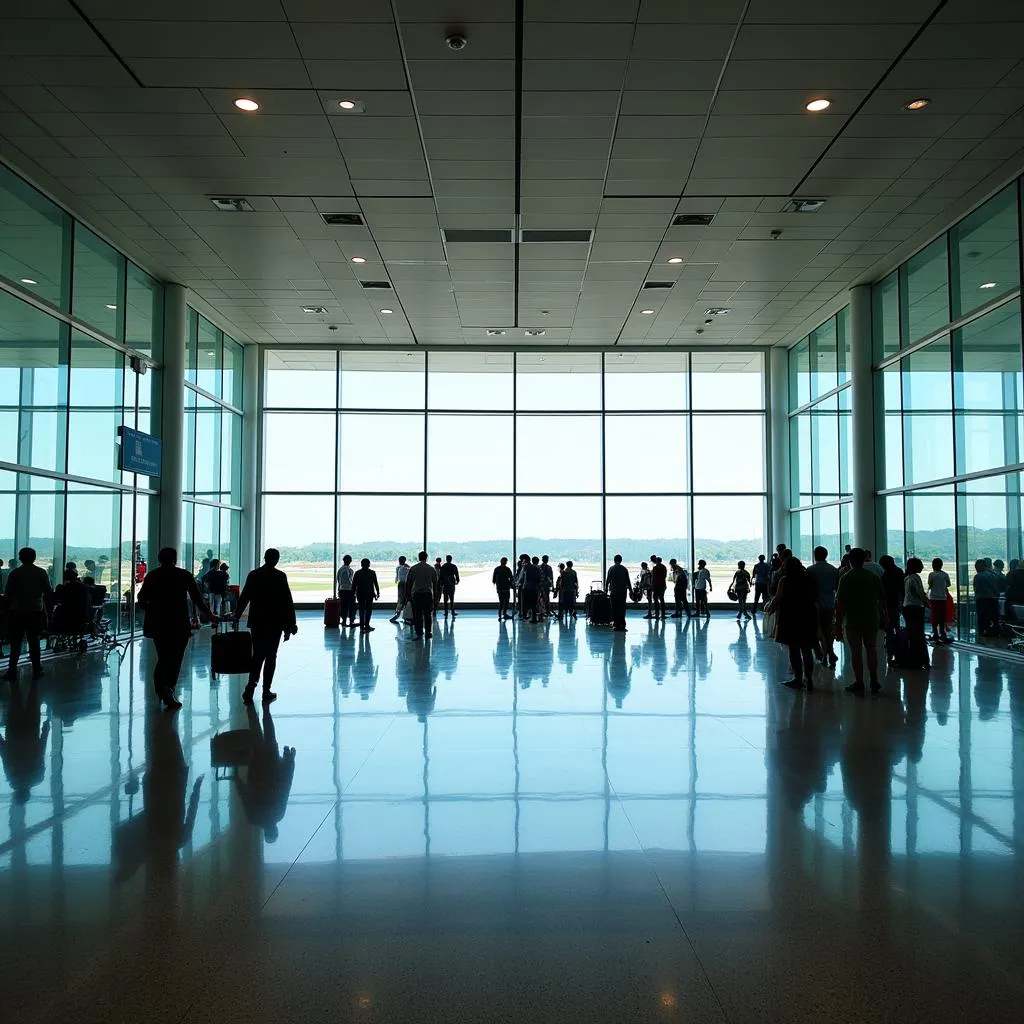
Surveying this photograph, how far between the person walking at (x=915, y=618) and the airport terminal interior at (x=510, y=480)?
324mm

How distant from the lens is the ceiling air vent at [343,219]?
13320mm

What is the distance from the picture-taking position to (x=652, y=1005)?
2.74 m

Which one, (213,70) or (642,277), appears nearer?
(213,70)

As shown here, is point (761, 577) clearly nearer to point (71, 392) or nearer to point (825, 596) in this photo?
point (825, 596)

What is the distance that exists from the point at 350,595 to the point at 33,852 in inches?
544

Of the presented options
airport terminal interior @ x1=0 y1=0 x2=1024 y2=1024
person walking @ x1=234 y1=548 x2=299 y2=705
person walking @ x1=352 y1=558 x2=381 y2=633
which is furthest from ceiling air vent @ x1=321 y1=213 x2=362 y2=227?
person walking @ x1=234 y1=548 x2=299 y2=705

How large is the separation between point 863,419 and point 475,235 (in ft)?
28.2

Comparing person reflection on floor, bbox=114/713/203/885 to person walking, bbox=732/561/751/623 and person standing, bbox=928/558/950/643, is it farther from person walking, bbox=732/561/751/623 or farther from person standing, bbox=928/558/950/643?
person walking, bbox=732/561/751/623

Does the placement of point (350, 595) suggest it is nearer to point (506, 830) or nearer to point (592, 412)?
point (592, 412)

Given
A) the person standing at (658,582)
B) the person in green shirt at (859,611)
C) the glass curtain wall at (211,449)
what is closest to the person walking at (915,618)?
the person in green shirt at (859,611)

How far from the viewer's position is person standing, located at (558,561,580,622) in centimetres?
2067

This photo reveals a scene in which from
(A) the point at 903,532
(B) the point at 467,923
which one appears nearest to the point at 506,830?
(B) the point at 467,923

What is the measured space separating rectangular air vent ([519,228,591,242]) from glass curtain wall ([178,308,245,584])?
7.89 metres

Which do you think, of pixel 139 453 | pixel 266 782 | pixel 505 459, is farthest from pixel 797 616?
pixel 505 459
